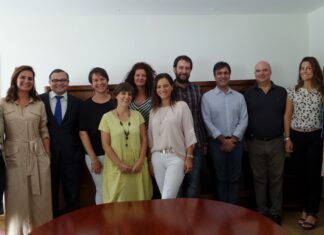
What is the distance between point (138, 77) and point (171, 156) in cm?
89

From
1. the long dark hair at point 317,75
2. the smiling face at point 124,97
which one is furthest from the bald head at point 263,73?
the smiling face at point 124,97

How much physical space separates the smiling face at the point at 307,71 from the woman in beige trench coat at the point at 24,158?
2.43 m

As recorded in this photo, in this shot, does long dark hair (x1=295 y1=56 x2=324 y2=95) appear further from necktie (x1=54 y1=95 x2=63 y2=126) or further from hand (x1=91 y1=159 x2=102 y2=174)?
necktie (x1=54 y1=95 x2=63 y2=126)

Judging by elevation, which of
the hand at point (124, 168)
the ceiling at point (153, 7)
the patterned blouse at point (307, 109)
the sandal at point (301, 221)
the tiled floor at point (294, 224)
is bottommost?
the tiled floor at point (294, 224)

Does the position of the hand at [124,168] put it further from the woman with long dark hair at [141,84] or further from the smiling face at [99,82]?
the smiling face at [99,82]

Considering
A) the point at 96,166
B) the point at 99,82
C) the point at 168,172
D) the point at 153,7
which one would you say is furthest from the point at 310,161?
the point at 153,7

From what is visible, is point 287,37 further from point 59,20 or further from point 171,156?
point 59,20

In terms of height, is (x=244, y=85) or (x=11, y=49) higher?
(x=11, y=49)

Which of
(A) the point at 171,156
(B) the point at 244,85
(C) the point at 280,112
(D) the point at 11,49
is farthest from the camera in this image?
(D) the point at 11,49

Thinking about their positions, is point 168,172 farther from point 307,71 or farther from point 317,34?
point 317,34

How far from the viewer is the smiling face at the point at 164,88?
246 cm

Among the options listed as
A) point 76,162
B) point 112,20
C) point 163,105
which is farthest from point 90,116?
point 112,20

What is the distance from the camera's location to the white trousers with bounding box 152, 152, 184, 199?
237 cm

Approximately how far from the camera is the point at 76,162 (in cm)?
283
